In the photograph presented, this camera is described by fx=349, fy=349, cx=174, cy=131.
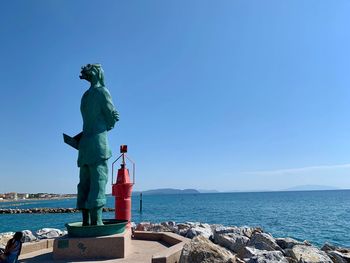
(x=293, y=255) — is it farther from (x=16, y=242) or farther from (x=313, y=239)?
(x=313, y=239)

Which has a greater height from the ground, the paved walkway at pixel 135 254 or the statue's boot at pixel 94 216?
the statue's boot at pixel 94 216

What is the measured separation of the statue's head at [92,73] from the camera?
792 cm

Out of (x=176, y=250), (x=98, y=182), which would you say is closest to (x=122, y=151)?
(x=98, y=182)

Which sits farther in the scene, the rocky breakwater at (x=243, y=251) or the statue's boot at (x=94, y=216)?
the statue's boot at (x=94, y=216)

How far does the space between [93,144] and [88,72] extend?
1694 mm

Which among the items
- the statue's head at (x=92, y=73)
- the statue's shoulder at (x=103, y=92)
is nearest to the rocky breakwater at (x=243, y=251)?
the statue's shoulder at (x=103, y=92)

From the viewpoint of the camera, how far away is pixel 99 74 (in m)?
8.03

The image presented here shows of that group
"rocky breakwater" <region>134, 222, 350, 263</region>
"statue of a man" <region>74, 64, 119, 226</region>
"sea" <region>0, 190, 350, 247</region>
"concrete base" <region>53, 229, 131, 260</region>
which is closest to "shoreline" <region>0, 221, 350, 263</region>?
"rocky breakwater" <region>134, 222, 350, 263</region>

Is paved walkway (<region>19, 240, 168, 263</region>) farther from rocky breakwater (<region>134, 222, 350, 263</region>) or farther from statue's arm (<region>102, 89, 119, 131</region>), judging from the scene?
statue's arm (<region>102, 89, 119, 131</region>)

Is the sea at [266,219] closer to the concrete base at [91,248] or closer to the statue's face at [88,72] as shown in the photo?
the concrete base at [91,248]

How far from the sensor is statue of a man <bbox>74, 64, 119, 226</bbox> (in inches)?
290

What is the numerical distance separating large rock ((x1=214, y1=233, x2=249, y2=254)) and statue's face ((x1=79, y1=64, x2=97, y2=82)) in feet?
18.2

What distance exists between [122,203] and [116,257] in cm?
258

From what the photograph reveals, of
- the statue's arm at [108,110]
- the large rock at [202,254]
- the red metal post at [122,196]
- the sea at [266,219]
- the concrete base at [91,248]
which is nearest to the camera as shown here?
the large rock at [202,254]
